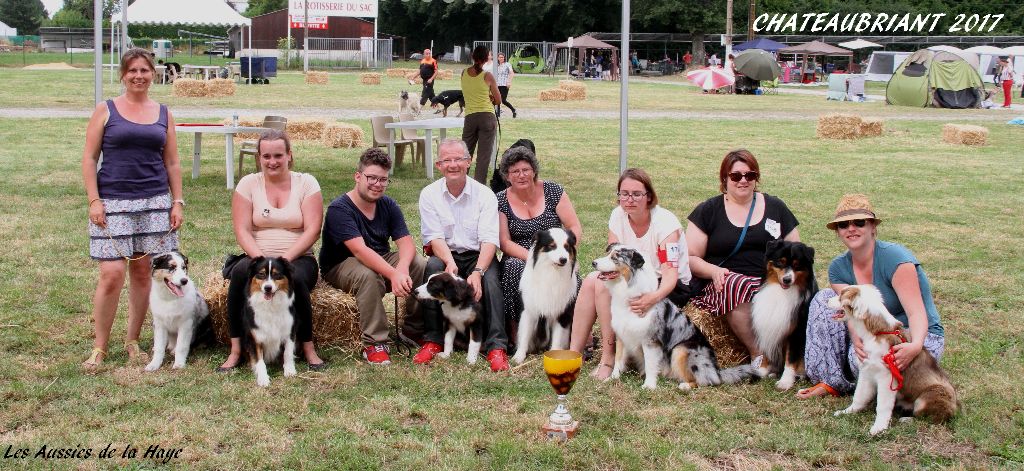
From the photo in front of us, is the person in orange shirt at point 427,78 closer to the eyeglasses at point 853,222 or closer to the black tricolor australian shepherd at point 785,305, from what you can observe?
the black tricolor australian shepherd at point 785,305

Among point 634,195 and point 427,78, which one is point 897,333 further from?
point 427,78

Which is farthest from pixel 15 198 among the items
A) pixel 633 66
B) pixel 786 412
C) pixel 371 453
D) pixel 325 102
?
pixel 633 66

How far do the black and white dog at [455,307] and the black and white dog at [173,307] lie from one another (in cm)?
123

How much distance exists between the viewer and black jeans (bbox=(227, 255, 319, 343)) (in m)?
4.95

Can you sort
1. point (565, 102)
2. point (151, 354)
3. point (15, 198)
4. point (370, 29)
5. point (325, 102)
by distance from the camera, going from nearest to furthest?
point (151, 354)
point (15, 198)
point (325, 102)
point (565, 102)
point (370, 29)

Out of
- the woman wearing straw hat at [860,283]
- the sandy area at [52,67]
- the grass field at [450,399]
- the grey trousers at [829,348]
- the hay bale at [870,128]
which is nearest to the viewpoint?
the grass field at [450,399]

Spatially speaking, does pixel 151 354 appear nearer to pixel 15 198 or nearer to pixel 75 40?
pixel 15 198

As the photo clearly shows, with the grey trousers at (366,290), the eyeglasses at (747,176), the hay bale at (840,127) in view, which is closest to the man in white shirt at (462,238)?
the grey trousers at (366,290)

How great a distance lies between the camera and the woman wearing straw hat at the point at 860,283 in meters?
4.11

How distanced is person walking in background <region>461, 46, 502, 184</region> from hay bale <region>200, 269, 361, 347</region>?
6.12 meters

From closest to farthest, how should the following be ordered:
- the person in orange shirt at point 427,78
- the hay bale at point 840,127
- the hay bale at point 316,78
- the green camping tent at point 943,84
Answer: the hay bale at point 840,127
the person in orange shirt at point 427,78
the green camping tent at point 943,84
the hay bale at point 316,78

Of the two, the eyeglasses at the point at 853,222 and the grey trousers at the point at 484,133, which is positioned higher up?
the grey trousers at the point at 484,133

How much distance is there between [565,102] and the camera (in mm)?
29062

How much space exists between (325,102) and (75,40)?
65787 millimetres
